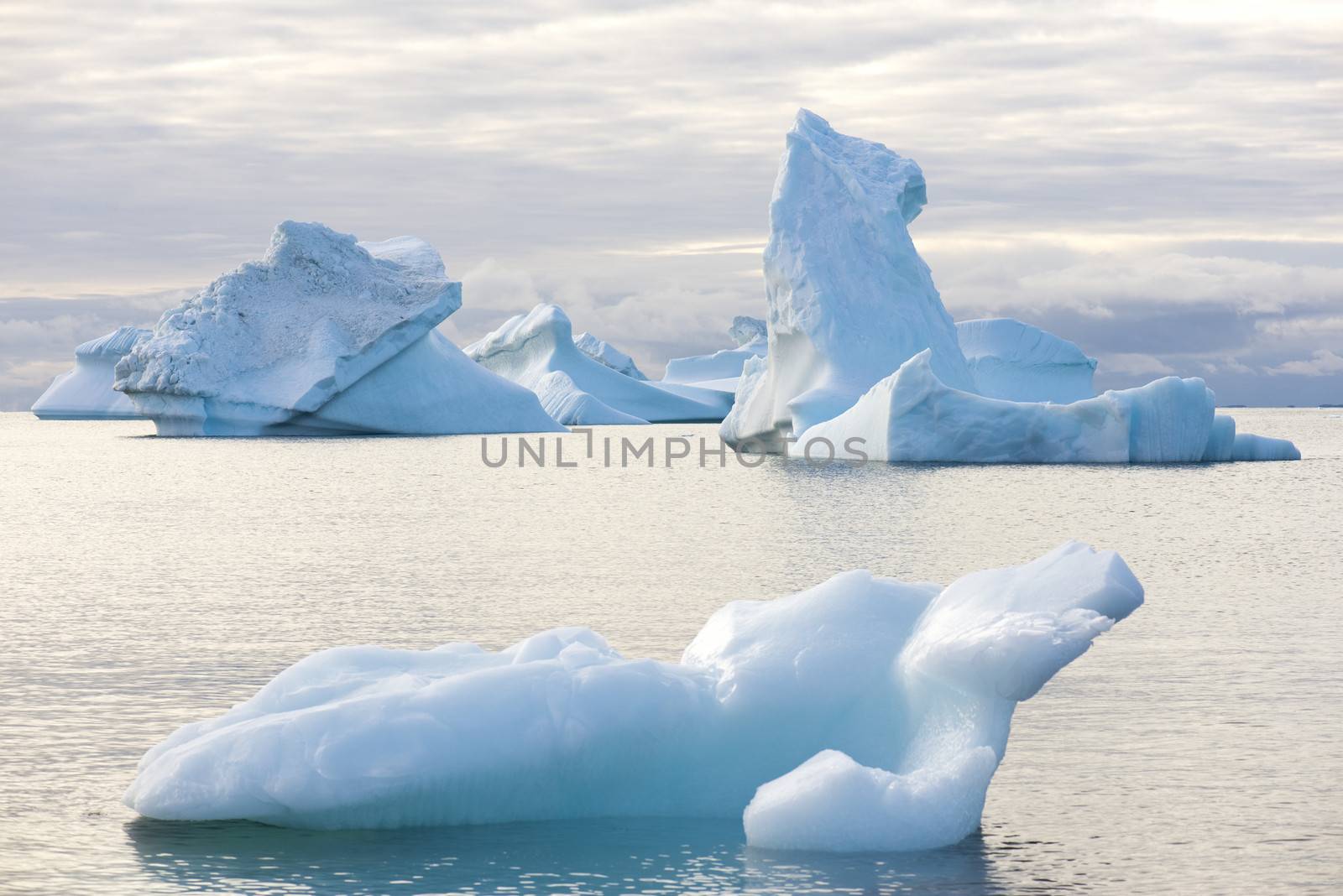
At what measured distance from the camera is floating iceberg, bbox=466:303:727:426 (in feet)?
174

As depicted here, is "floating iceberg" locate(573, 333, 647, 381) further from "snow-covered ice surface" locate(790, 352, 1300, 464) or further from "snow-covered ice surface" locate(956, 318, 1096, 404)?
"snow-covered ice surface" locate(790, 352, 1300, 464)

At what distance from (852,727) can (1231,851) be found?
1.36 metres

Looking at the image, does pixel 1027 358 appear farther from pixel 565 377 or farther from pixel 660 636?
pixel 660 636

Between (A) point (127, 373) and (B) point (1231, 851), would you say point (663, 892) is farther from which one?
(A) point (127, 373)

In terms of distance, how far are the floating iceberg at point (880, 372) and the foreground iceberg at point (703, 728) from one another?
1955cm

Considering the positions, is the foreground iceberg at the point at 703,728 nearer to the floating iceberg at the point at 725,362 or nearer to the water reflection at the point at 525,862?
the water reflection at the point at 525,862

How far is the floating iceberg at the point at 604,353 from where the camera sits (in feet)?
212

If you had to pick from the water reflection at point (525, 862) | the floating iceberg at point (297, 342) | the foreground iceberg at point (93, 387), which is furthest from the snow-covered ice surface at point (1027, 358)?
the water reflection at point (525, 862)

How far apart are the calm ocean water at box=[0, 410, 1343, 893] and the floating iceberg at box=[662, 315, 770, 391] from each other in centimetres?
4100

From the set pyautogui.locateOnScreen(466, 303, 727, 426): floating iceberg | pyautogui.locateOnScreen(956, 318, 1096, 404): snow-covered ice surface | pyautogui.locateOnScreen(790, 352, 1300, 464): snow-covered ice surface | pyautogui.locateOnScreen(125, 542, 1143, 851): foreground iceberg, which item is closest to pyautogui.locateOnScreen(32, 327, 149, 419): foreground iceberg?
pyautogui.locateOnScreen(466, 303, 727, 426): floating iceberg

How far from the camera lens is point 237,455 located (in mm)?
36156

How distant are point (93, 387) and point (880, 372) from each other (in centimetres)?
4437

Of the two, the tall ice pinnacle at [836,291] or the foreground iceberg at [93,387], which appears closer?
the tall ice pinnacle at [836,291]

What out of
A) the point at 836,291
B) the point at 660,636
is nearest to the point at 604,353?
the point at 836,291
